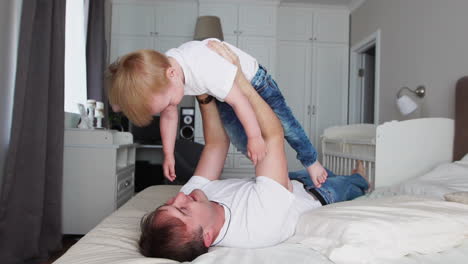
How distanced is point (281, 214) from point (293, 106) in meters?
3.58

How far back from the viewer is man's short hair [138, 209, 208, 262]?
97 centimetres

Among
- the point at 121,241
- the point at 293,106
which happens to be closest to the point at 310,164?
the point at 121,241

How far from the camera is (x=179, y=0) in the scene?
171 inches

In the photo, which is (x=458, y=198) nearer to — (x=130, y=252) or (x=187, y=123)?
(x=130, y=252)

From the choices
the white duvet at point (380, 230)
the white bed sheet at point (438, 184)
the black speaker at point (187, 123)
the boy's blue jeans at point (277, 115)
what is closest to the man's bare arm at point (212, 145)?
the boy's blue jeans at point (277, 115)

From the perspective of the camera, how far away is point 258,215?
1.10 m

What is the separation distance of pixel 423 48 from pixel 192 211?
2.61 metres

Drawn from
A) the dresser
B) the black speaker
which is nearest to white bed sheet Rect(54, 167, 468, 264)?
the dresser

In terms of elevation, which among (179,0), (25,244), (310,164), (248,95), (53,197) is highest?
(179,0)

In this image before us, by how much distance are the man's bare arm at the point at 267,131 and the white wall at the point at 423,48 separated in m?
1.76

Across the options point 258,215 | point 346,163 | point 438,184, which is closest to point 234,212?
point 258,215

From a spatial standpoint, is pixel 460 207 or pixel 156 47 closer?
pixel 460 207

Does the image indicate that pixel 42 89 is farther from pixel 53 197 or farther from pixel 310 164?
pixel 310 164

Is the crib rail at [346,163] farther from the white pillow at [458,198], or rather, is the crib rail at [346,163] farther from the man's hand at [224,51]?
the man's hand at [224,51]
